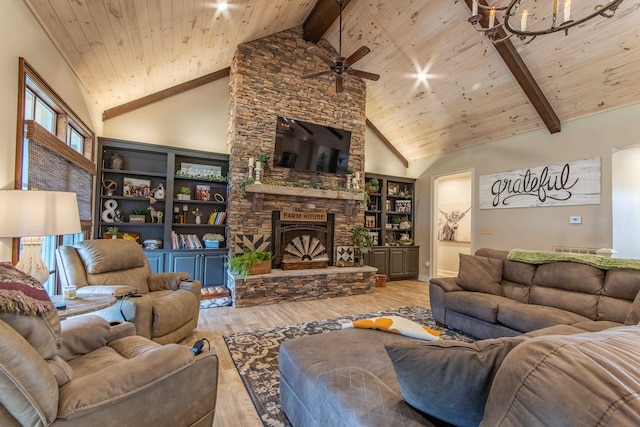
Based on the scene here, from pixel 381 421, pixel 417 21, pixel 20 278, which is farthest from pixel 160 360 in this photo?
pixel 417 21

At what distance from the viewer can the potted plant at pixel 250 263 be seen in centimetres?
425

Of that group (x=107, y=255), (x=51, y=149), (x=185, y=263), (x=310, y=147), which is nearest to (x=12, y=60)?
(x=51, y=149)

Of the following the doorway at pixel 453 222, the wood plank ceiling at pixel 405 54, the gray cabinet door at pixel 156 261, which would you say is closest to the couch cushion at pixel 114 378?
the wood plank ceiling at pixel 405 54

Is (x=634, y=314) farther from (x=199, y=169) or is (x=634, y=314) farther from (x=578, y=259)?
(x=199, y=169)

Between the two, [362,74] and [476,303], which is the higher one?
[362,74]

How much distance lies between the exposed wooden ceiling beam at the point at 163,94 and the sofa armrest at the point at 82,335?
3.88 metres

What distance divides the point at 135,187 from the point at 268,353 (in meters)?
3.53

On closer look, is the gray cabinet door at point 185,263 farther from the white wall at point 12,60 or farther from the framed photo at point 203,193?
the white wall at point 12,60

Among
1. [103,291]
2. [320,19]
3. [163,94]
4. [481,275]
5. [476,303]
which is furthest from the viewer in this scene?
[163,94]

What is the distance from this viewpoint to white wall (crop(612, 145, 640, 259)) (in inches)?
159

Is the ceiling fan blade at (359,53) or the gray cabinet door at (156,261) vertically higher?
the ceiling fan blade at (359,53)

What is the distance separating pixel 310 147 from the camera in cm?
515

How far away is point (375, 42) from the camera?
499 centimetres

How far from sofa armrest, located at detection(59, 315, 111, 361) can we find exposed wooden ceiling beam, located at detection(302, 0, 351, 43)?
4696 mm
